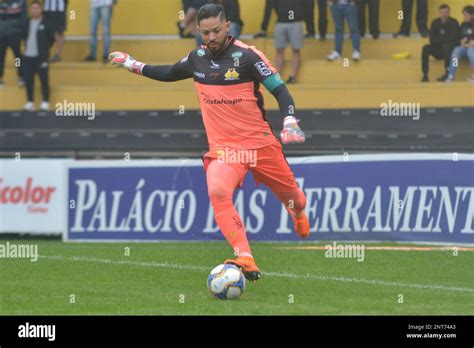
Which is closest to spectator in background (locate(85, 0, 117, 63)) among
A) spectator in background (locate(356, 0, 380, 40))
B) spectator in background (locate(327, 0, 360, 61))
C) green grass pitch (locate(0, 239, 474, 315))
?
spectator in background (locate(327, 0, 360, 61))

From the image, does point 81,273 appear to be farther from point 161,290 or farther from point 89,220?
point 89,220

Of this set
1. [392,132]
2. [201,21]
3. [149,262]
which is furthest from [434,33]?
[201,21]

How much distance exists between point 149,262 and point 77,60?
11.0 m

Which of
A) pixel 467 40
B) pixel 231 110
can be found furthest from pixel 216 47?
pixel 467 40

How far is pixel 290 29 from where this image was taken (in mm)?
21578

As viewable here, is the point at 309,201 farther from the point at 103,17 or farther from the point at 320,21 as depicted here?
the point at 103,17

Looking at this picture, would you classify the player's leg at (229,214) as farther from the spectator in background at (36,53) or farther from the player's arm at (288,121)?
the spectator in background at (36,53)

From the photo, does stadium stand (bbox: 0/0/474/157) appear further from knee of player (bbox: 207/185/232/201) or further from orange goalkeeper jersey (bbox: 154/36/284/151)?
knee of player (bbox: 207/185/232/201)

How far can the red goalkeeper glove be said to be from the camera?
36.1 ft

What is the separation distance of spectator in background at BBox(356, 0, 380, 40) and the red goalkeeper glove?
11072 millimetres

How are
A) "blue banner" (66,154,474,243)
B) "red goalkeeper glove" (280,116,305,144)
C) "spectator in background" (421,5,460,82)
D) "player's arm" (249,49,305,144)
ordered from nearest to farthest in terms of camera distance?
"red goalkeeper glove" (280,116,305,144) < "player's arm" (249,49,305,144) < "blue banner" (66,154,474,243) < "spectator in background" (421,5,460,82)

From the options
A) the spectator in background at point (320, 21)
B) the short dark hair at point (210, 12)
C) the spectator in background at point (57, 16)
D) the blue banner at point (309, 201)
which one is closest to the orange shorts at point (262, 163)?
the short dark hair at point (210, 12)

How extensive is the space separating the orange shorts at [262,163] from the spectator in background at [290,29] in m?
9.67

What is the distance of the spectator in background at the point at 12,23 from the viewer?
21.8 m
